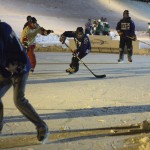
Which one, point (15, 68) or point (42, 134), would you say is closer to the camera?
point (15, 68)

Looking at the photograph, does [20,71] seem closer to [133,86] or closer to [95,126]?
[95,126]

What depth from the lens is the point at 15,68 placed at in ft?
15.3

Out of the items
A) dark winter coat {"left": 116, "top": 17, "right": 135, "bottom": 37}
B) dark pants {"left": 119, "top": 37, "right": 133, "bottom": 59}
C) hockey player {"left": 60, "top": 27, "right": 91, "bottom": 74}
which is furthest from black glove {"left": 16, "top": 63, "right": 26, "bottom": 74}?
dark pants {"left": 119, "top": 37, "right": 133, "bottom": 59}

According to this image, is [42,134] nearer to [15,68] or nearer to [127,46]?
[15,68]

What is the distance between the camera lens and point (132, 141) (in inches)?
201

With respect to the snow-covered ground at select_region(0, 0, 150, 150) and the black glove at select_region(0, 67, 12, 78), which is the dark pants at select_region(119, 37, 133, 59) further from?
the black glove at select_region(0, 67, 12, 78)

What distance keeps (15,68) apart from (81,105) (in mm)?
2920

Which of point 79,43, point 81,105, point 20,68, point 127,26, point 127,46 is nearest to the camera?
point 20,68

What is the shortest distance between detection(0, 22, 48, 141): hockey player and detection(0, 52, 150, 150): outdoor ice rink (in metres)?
0.37

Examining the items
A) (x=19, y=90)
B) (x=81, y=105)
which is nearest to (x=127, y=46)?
(x=81, y=105)

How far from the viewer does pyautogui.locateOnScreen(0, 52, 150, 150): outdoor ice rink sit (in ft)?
17.6

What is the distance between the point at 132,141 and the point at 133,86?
4.58 m

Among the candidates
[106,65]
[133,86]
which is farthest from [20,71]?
[106,65]

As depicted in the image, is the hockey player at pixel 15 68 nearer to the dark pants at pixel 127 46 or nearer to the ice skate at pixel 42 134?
the ice skate at pixel 42 134
